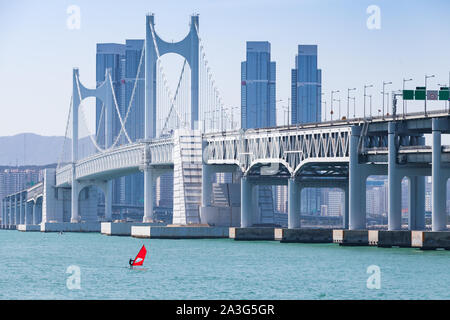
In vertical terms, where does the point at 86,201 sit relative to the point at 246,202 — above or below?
below

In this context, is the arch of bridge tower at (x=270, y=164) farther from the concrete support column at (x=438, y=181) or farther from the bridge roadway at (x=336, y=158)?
the concrete support column at (x=438, y=181)

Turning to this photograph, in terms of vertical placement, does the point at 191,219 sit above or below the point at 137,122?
below

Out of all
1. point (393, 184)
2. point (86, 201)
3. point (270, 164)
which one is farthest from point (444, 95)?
point (86, 201)

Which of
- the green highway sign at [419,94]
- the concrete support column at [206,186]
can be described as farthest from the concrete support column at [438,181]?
the concrete support column at [206,186]

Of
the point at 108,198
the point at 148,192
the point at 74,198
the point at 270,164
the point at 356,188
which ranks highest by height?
the point at 270,164

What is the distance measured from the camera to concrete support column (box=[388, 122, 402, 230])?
8381cm

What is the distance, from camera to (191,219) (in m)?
116

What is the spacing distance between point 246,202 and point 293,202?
9471 mm

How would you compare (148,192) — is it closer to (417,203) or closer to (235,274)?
(417,203)

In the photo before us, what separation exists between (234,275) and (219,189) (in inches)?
2302

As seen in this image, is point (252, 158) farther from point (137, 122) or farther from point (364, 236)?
point (137, 122)

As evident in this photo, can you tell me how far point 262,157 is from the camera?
108375 millimetres

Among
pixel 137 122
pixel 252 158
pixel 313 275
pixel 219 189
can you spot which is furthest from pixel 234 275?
pixel 137 122

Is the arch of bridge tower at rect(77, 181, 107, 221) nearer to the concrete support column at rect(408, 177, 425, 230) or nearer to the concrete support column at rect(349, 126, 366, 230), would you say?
the concrete support column at rect(408, 177, 425, 230)
